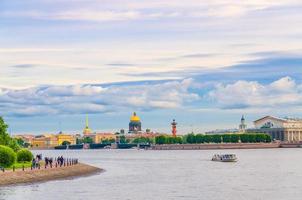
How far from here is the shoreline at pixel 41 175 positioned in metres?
72.1

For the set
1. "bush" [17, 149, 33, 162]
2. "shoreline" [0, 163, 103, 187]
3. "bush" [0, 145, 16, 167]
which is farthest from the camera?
"bush" [17, 149, 33, 162]

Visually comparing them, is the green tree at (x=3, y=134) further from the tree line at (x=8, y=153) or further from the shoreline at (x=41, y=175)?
the shoreline at (x=41, y=175)

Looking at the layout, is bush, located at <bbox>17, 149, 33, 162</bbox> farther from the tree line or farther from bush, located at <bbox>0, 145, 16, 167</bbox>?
bush, located at <bbox>0, 145, 16, 167</bbox>

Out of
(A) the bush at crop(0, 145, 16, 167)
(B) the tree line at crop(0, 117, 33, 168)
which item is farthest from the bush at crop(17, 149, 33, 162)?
(A) the bush at crop(0, 145, 16, 167)

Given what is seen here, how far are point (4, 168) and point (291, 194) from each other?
93.1ft

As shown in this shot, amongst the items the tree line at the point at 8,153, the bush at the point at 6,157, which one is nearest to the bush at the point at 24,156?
the tree line at the point at 8,153

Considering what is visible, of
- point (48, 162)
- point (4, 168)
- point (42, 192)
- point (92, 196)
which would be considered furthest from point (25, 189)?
point (48, 162)

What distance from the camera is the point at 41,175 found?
262 feet

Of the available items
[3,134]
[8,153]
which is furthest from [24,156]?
Answer: [8,153]

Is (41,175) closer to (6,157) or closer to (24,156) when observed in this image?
(6,157)

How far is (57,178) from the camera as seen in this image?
82.4 metres

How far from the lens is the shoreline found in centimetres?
7206

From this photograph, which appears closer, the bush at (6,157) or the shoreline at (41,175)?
the shoreline at (41,175)

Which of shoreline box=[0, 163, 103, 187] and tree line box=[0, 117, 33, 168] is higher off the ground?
tree line box=[0, 117, 33, 168]
